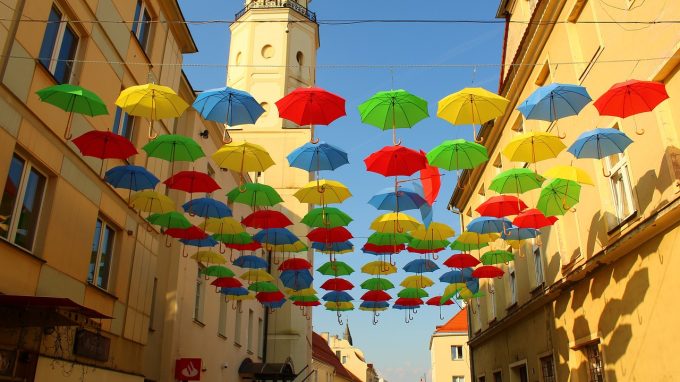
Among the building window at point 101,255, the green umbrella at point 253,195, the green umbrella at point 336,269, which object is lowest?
the building window at point 101,255

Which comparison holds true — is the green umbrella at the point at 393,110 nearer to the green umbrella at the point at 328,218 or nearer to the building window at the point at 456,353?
the green umbrella at the point at 328,218

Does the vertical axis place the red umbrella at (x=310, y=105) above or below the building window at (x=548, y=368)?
above

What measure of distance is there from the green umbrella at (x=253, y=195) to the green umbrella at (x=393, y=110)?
3.36m

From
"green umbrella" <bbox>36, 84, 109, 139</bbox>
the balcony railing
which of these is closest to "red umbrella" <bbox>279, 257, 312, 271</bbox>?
"green umbrella" <bbox>36, 84, 109, 139</bbox>

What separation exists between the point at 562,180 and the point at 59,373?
33.8 ft

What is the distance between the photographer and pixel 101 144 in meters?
10.0

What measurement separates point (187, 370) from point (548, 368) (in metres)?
10.4

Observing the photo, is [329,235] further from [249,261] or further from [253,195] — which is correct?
[249,261]

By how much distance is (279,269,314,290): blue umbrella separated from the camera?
1797 cm

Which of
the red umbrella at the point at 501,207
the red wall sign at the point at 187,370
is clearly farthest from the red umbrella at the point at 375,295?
the red umbrella at the point at 501,207

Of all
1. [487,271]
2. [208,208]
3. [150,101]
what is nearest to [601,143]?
[487,271]

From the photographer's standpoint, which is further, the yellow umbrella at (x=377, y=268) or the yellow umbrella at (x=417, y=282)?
the yellow umbrella at (x=417, y=282)

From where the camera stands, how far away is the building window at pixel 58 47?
399 inches

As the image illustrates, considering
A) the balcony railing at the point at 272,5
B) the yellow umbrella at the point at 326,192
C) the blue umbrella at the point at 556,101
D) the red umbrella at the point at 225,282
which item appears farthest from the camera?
the balcony railing at the point at 272,5
